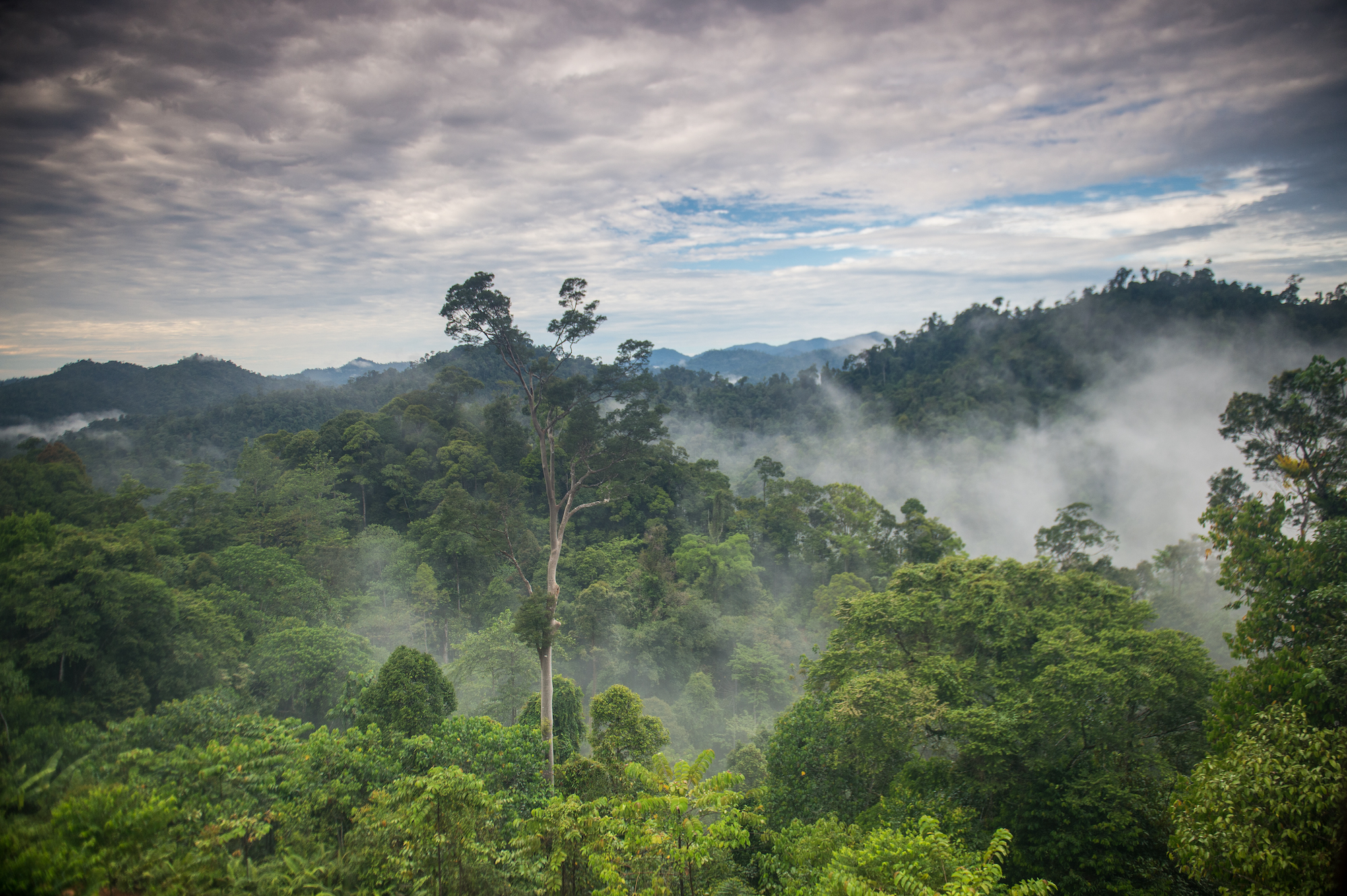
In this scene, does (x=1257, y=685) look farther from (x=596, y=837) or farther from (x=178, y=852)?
(x=178, y=852)

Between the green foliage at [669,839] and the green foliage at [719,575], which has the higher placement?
the green foliage at [669,839]

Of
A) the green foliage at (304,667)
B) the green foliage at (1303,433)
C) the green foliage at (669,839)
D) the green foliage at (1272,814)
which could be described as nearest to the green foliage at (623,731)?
the green foliage at (669,839)

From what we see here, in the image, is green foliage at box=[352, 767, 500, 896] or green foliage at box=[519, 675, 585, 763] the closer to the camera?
green foliage at box=[352, 767, 500, 896]

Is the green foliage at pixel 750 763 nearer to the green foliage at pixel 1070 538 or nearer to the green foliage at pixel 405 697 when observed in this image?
the green foliage at pixel 405 697

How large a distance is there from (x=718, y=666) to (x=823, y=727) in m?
15.6

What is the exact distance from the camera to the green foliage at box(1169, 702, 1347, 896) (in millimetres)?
5191

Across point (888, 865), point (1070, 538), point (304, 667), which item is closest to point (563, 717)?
point (304, 667)

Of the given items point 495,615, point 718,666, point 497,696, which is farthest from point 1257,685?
point 495,615

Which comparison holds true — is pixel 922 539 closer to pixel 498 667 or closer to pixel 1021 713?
pixel 1021 713

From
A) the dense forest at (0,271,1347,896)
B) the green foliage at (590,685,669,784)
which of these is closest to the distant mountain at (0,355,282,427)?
the dense forest at (0,271,1347,896)

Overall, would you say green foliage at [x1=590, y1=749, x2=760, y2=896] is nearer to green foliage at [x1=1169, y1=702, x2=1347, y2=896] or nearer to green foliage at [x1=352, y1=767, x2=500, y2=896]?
green foliage at [x1=352, y1=767, x2=500, y2=896]

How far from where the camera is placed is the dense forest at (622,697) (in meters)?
6.53

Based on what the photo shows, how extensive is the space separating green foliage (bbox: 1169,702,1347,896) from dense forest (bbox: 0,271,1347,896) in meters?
0.04

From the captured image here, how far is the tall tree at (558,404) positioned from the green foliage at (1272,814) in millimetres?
11311
